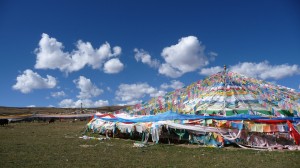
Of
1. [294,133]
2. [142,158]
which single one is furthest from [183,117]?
[142,158]

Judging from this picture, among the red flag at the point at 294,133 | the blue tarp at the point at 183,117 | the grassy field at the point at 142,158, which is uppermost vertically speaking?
the blue tarp at the point at 183,117

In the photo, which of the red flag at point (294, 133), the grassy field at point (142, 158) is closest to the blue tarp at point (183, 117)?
the red flag at point (294, 133)

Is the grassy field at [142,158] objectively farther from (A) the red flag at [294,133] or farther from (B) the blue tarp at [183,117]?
(B) the blue tarp at [183,117]

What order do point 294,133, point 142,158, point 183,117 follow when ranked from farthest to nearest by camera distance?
point 183,117 < point 294,133 < point 142,158

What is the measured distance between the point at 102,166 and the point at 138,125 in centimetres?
898

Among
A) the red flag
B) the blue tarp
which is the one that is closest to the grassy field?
the red flag

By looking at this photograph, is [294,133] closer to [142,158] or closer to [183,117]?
[183,117]

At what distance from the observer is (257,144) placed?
1645 centimetres

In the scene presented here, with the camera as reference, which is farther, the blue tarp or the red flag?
the blue tarp

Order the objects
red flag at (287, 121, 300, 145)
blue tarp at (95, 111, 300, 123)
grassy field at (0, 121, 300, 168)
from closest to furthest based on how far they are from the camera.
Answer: grassy field at (0, 121, 300, 168) < red flag at (287, 121, 300, 145) < blue tarp at (95, 111, 300, 123)

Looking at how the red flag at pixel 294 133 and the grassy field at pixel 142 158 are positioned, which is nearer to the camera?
the grassy field at pixel 142 158

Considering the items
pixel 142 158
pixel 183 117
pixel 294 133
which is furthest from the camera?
pixel 183 117

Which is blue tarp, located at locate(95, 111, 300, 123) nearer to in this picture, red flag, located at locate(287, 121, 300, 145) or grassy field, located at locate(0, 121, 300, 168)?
red flag, located at locate(287, 121, 300, 145)

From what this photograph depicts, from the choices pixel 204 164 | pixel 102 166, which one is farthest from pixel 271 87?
pixel 102 166
